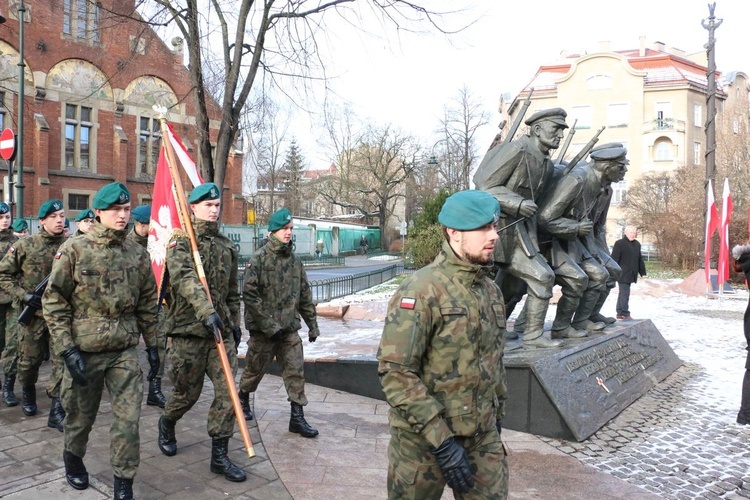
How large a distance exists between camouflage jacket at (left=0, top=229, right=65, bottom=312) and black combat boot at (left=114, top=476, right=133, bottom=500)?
3.20m

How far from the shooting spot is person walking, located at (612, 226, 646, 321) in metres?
12.2

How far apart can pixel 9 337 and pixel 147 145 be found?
93.3 ft

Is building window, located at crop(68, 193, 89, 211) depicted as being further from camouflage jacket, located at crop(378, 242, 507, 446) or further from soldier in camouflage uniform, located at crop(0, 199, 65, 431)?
camouflage jacket, located at crop(378, 242, 507, 446)

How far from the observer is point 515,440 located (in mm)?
5426

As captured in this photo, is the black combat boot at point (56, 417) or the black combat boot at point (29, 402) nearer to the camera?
the black combat boot at point (56, 417)

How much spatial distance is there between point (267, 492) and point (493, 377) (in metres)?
2.13

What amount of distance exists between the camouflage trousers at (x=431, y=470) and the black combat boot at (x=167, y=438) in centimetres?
267

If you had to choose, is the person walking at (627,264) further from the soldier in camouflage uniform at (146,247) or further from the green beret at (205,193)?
the green beret at (205,193)

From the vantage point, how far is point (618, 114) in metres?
52.0

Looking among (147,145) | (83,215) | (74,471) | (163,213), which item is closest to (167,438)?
(74,471)

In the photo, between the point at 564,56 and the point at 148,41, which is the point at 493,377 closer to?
the point at 148,41

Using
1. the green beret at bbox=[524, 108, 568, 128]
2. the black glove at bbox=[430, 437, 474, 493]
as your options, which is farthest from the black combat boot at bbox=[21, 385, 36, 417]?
the green beret at bbox=[524, 108, 568, 128]

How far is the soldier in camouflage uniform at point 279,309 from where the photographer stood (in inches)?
214

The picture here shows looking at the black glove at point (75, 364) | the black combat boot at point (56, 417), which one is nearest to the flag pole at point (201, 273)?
the black glove at point (75, 364)
